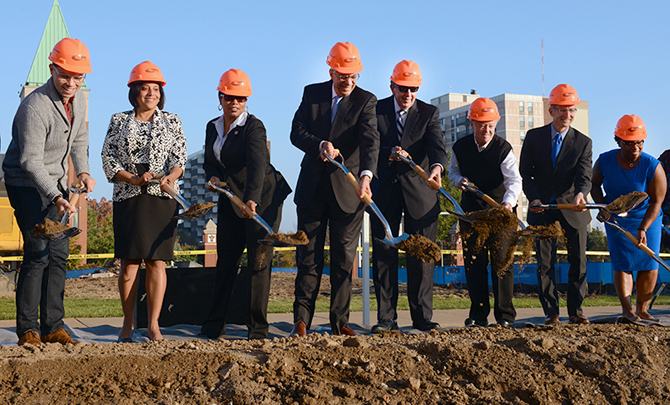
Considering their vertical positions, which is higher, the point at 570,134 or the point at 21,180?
the point at 570,134

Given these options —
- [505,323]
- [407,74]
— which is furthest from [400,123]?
[505,323]

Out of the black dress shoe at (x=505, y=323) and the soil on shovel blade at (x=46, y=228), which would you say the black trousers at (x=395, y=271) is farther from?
the soil on shovel blade at (x=46, y=228)

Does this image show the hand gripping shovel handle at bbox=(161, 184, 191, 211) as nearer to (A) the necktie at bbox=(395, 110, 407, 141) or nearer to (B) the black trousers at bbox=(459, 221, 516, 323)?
(A) the necktie at bbox=(395, 110, 407, 141)

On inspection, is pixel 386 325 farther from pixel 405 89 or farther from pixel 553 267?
pixel 405 89

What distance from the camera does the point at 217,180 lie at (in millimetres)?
4543

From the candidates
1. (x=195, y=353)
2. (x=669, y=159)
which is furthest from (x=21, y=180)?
(x=669, y=159)

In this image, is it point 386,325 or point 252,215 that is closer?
point 252,215

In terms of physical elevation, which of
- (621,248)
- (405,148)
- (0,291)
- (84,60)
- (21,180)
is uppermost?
(84,60)

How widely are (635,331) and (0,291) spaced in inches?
468

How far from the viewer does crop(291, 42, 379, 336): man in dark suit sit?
4723 millimetres

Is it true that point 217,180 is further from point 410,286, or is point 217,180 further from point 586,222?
point 586,222

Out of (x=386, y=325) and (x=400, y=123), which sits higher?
(x=400, y=123)

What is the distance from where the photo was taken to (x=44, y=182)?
3.91 metres

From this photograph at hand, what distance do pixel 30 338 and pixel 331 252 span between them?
208cm
